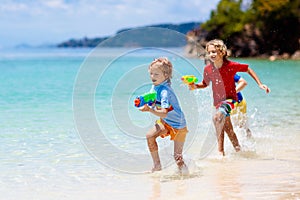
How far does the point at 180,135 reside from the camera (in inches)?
221

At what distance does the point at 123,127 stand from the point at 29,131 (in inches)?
58.8

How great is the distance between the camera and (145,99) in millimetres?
5258

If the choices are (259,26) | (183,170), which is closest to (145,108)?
(183,170)

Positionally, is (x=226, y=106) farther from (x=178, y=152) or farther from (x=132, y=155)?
(x=132, y=155)

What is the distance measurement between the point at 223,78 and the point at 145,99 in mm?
1698

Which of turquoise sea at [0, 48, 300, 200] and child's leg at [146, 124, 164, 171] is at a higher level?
child's leg at [146, 124, 164, 171]

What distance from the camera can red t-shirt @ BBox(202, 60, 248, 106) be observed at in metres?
6.66

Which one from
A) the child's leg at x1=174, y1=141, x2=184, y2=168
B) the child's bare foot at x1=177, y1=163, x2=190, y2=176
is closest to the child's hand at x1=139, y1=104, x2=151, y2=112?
the child's leg at x1=174, y1=141, x2=184, y2=168

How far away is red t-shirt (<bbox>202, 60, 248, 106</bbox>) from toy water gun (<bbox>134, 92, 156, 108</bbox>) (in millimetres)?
1493

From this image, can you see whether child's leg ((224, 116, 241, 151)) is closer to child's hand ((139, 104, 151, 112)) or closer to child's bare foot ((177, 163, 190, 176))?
child's bare foot ((177, 163, 190, 176))

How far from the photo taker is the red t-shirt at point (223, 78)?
6.66 meters

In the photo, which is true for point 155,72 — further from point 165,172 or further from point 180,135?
point 165,172

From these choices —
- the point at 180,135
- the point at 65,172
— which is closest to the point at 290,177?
the point at 180,135

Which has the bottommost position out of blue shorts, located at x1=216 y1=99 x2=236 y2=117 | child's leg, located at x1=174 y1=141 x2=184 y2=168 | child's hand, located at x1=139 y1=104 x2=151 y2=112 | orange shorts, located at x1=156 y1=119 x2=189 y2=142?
child's leg, located at x1=174 y1=141 x2=184 y2=168
